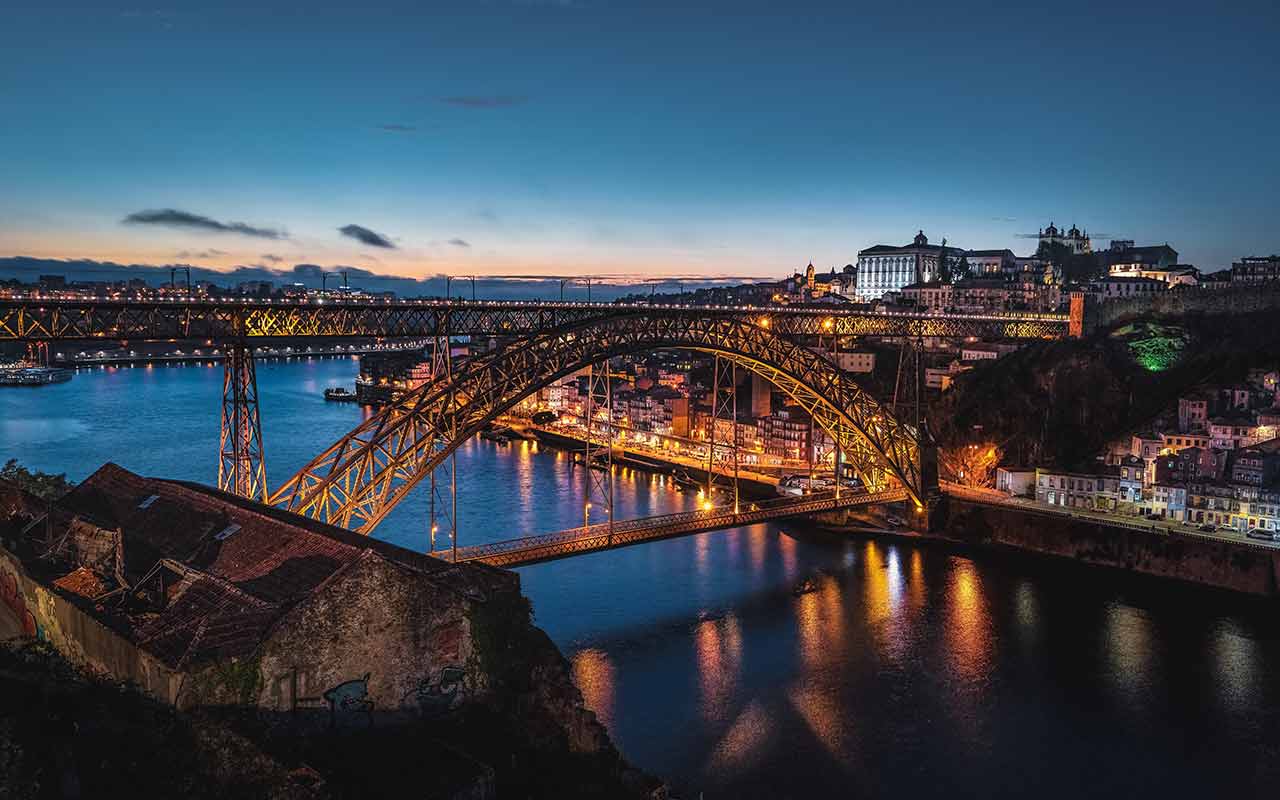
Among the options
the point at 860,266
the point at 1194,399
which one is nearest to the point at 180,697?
the point at 1194,399

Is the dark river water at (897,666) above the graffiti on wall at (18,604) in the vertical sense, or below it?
below

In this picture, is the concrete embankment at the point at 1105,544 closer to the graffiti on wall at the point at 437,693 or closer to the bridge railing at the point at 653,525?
the bridge railing at the point at 653,525

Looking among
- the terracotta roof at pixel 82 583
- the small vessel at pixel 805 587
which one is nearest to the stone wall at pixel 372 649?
the terracotta roof at pixel 82 583

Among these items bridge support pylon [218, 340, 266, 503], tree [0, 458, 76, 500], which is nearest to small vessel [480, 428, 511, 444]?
tree [0, 458, 76, 500]

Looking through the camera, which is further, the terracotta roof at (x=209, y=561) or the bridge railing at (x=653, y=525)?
the bridge railing at (x=653, y=525)

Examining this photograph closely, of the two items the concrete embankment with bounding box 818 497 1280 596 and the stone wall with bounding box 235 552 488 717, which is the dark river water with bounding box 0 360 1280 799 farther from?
the stone wall with bounding box 235 552 488 717

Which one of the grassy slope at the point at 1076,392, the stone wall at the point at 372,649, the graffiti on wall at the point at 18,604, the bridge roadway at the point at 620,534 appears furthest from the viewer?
the grassy slope at the point at 1076,392

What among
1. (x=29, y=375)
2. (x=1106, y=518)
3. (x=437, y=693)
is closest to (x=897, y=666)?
(x=437, y=693)
